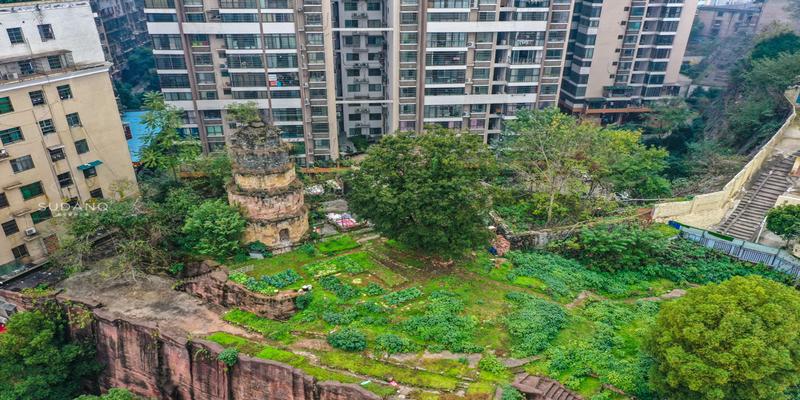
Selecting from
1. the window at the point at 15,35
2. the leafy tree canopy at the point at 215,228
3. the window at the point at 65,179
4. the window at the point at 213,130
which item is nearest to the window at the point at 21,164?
the window at the point at 65,179

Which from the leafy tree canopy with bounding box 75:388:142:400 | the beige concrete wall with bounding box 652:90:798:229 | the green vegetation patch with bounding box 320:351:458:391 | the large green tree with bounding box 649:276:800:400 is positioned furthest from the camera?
the beige concrete wall with bounding box 652:90:798:229

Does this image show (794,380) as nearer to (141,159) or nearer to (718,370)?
(718,370)

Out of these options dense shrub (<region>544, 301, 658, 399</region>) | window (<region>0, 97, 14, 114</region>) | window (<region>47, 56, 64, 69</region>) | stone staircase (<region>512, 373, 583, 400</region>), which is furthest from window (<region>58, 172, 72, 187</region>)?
dense shrub (<region>544, 301, 658, 399</region>)

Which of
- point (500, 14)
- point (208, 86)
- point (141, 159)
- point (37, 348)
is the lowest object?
point (37, 348)

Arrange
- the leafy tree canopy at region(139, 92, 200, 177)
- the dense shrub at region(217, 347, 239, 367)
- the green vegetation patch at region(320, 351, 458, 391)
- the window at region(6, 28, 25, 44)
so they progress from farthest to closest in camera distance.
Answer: the leafy tree canopy at region(139, 92, 200, 177) < the window at region(6, 28, 25, 44) < the dense shrub at region(217, 347, 239, 367) < the green vegetation patch at region(320, 351, 458, 391)

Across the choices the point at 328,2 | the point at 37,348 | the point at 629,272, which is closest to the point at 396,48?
the point at 328,2

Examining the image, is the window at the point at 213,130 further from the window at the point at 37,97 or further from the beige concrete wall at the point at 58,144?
the window at the point at 37,97

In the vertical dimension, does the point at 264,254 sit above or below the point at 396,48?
below

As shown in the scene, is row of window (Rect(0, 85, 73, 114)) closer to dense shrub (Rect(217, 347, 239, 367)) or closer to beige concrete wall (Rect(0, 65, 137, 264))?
beige concrete wall (Rect(0, 65, 137, 264))
